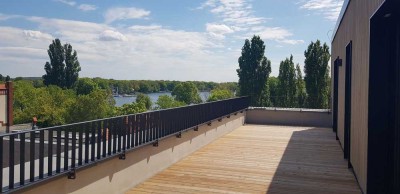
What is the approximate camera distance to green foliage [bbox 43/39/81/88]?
2547 inches

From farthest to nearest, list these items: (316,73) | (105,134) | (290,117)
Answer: (316,73)
(290,117)
(105,134)

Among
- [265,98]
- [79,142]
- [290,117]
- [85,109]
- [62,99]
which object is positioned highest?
[265,98]

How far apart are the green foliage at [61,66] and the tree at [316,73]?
52.1m

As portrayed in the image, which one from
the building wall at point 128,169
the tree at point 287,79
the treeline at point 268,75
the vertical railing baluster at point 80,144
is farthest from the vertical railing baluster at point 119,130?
the tree at point 287,79

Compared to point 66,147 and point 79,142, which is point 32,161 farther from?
point 79,142

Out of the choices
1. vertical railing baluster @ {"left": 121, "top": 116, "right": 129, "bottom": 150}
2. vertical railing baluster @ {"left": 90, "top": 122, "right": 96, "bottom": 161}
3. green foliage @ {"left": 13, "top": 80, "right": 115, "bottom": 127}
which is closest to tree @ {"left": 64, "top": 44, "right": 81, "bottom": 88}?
green foliage @ {"left": 13, "top": 80, "right": 115, "bottom": 127}

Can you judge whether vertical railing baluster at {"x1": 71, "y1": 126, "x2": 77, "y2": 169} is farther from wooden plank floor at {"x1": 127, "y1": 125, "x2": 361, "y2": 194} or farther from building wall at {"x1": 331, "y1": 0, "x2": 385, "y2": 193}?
building wall at {"x1": 331, "y1": 0, "x2": 385, "y2": 193}

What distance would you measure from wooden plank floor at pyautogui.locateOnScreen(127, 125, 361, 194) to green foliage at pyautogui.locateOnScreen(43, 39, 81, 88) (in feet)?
202

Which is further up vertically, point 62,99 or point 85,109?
point 62,99

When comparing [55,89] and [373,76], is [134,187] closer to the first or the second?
[373,76]

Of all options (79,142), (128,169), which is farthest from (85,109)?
(79,142)

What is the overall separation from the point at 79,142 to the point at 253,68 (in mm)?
23656

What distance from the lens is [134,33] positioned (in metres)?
41.8

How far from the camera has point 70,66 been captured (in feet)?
217
